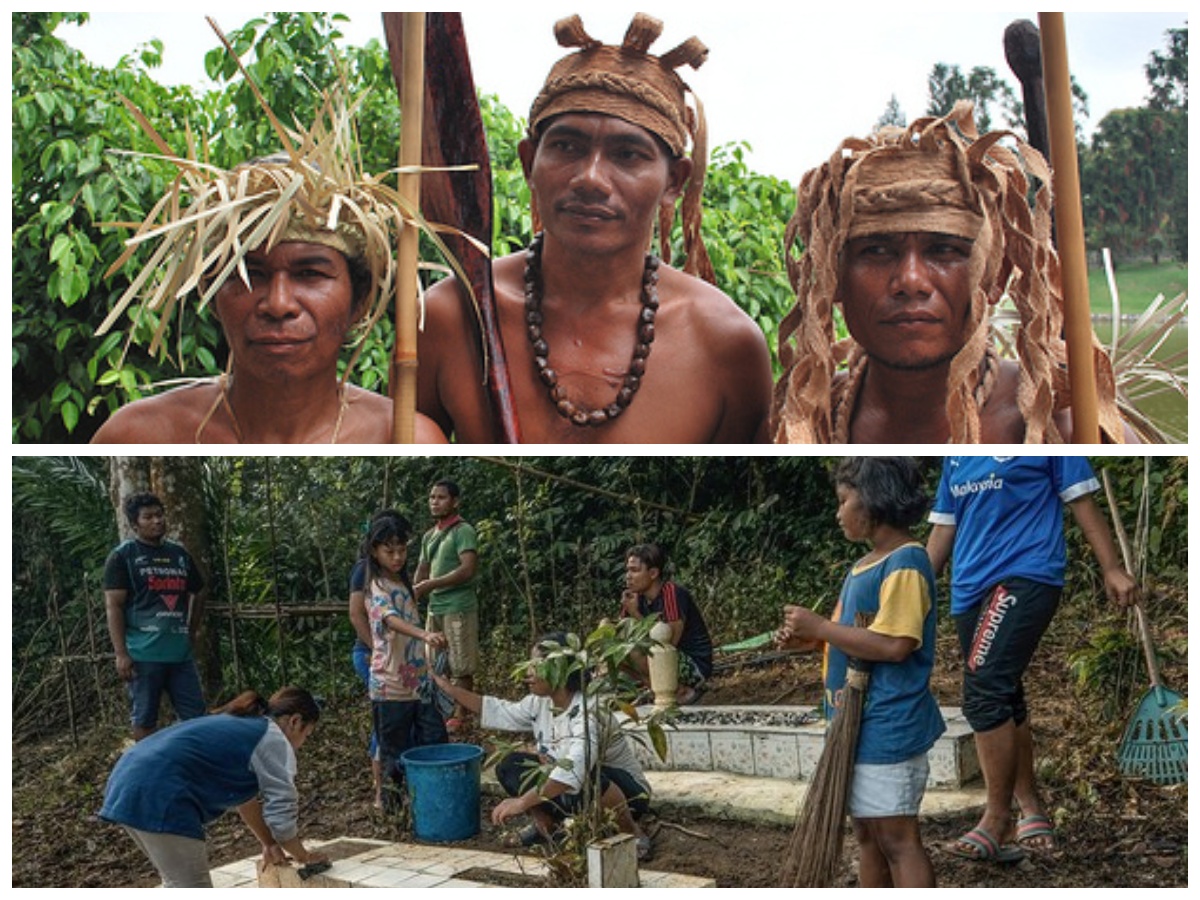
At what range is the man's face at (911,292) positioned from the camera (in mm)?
2824

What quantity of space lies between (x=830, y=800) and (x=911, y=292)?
41.6 inches

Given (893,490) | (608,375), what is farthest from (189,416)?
(893,490)

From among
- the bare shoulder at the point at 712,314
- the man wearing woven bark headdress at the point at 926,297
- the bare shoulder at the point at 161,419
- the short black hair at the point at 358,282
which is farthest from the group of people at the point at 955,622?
the bare shoulder at the point at 161,419

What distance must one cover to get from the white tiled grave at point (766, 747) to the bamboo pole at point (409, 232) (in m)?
0.95

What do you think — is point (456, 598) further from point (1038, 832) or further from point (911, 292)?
point (1038, 832)

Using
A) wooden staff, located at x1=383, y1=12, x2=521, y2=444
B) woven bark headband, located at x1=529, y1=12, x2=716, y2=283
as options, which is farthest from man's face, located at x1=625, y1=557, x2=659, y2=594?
woven bark headband, located at x1=529, y1=12, x2=716, y2=283

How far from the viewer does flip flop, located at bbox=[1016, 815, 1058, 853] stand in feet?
10.2

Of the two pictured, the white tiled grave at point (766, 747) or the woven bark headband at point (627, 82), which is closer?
the woven bark headband at point (627, 82)

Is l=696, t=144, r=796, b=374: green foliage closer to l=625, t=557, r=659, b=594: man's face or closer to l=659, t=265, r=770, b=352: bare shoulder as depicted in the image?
l=659, t=265, r=770, b=352: bare shoulder

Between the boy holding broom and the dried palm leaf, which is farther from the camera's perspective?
the boy holding broom

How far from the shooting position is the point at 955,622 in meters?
3.16

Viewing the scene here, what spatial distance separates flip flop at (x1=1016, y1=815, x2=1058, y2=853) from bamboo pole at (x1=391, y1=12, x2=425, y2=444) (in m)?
1.53

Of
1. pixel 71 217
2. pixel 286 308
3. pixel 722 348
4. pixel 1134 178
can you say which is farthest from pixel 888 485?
pixel 71 217

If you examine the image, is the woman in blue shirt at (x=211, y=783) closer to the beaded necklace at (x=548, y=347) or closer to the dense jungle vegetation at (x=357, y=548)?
the dense jungle vegetation at (x=357, y=548)
